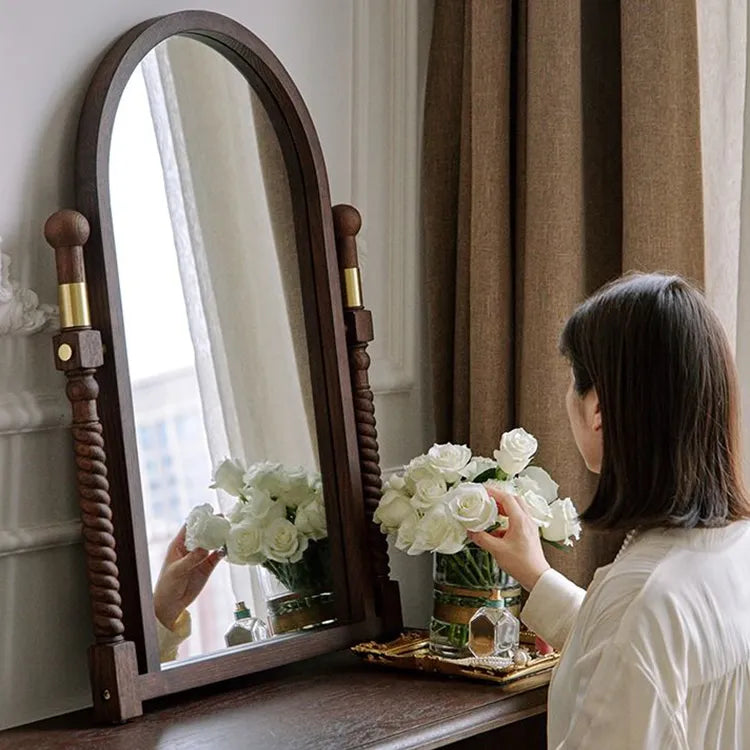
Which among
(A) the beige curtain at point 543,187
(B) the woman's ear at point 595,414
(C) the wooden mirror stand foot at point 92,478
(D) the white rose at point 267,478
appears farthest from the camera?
(A) the beige curtain at point 543,187

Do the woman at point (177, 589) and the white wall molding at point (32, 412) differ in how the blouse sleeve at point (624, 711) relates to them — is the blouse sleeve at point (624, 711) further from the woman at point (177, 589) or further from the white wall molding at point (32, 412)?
the white wall molding at point (32, 412)

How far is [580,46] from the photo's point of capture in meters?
2.04

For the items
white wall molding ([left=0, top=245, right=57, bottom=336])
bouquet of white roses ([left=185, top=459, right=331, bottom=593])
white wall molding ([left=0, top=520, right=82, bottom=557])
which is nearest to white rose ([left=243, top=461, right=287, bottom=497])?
bouquet of white roses ([left=185, top=459, right=331, bottom=593])

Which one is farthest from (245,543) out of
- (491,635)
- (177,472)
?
(491,635)

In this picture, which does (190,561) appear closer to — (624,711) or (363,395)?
(363,395)

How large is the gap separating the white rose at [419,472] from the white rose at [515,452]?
0.33 ft

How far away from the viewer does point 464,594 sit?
6.03ft

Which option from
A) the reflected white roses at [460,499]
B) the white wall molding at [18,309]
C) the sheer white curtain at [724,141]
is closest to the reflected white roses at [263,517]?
the reflected white roses at [460,499]

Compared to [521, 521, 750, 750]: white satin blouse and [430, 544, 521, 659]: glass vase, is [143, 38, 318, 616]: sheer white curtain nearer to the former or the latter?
[430, 544, 521, 659]: glass vase

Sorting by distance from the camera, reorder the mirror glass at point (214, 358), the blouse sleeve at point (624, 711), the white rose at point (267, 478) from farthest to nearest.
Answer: the white rose at point (267, 478), the mirror glass at point (214, 358), the blouse sleeve at point (624, 711)

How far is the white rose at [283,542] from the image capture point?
5.97 ft

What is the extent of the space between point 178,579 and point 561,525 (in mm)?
534

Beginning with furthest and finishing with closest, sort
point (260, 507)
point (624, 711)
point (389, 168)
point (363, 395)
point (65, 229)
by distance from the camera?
point (389, 168) < point (363, 395) < point (260, 507) < point (65, 229) < point (624, 711)

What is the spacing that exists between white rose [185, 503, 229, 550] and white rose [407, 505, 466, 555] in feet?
0.88
